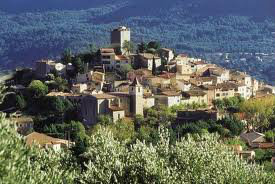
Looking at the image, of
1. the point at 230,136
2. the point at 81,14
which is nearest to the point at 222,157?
the point at 230,136

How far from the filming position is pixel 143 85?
4703 cm

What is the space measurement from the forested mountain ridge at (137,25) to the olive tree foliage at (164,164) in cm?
9982

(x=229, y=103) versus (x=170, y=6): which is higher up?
(x=170, y=6)

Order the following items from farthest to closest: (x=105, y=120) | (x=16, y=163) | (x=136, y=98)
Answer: (x=136, y=98), (x=105, y=120), (x=16, y=163)

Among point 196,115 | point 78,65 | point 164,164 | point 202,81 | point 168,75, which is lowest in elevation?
point 196,115

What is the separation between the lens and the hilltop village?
138ft

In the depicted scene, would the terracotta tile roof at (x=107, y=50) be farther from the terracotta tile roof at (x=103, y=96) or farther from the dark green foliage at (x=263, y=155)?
the dark green foliage at (x=263, y=155)

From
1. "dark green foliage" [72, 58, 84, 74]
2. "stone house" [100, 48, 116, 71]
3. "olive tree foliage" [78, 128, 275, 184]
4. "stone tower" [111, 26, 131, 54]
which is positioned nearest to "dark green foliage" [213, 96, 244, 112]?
"stone house" [100, 48, 116, 71]

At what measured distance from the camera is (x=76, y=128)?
41094 millimetres

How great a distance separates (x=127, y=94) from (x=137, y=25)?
111 metres

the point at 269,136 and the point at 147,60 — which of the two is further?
the point at 147,60

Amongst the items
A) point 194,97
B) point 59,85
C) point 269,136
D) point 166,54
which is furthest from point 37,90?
point 269,136

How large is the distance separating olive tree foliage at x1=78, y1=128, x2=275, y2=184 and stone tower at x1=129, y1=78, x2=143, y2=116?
A: 2636cm

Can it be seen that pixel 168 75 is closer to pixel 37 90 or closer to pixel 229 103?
pixel 229 103
